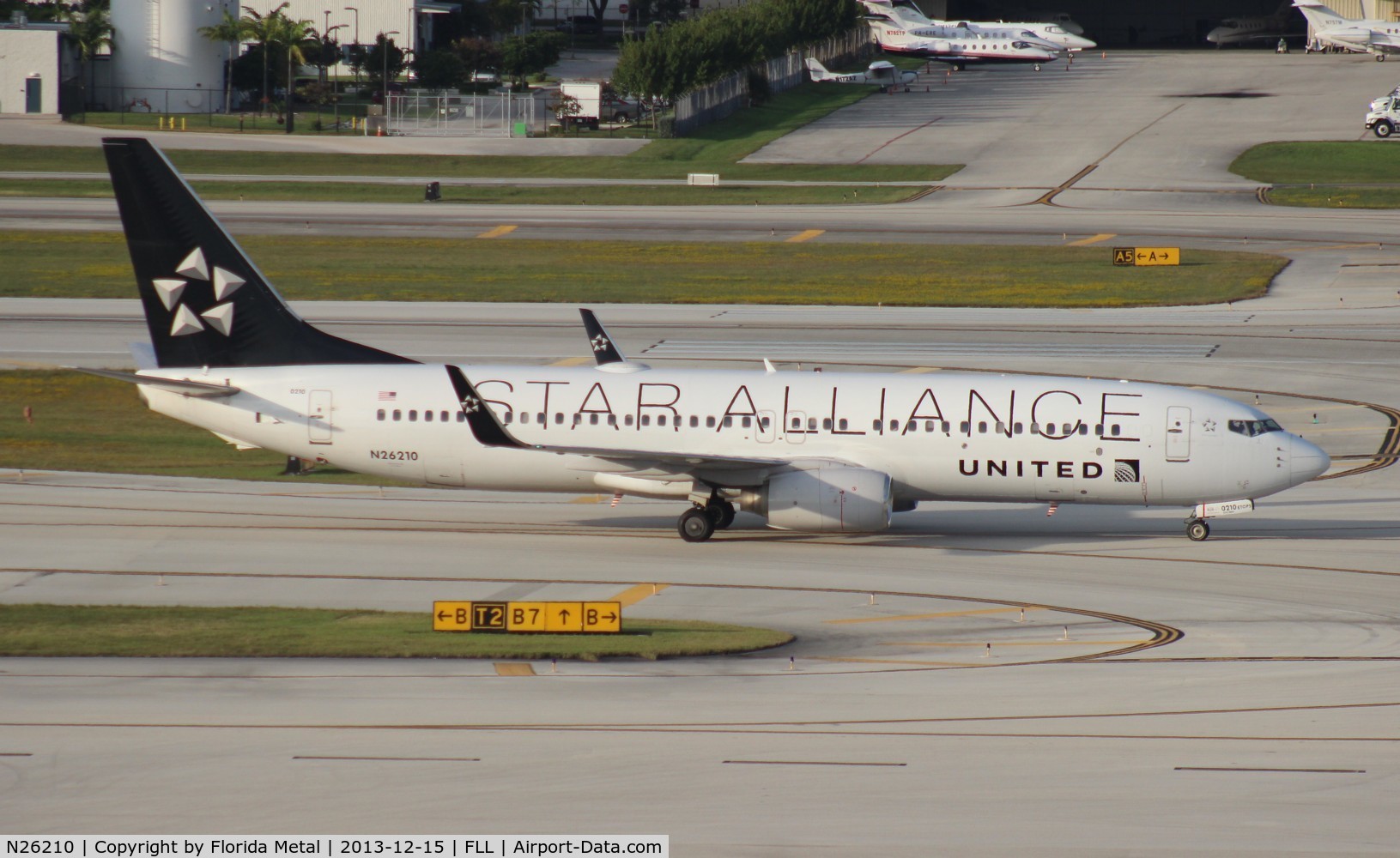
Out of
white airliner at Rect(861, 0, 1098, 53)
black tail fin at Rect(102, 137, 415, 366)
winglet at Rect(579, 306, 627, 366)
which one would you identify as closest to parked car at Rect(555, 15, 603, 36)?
white airliner at Rect(861, 0, 1098, 53)

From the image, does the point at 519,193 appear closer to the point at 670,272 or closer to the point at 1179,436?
the point at 670,272

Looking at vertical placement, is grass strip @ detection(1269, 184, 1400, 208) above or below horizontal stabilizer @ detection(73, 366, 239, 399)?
above

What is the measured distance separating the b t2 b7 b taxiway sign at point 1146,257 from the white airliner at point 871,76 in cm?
7301

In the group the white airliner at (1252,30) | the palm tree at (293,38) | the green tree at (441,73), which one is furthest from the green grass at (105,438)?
the white airliner at (1252,30)

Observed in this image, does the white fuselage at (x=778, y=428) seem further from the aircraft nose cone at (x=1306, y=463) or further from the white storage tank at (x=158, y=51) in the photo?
the white storage tank at (x=158, y=51)

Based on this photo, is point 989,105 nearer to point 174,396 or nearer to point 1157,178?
point 1157,178

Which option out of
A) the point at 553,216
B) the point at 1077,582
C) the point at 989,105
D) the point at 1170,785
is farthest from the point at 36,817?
the point at 989,105

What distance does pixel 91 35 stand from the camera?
12262 centimetres

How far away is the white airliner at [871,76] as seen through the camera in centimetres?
14375

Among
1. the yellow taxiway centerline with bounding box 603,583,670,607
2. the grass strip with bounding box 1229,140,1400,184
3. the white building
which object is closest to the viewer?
the yellow taxiway centerline with bounding box 603,583,670,607

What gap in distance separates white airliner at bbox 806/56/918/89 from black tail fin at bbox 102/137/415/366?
114m

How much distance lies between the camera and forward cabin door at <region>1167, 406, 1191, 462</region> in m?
34.7

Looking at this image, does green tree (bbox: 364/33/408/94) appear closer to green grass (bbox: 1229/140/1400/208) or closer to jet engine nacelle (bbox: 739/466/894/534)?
green grass (bbox: 1229/140/1400/208)

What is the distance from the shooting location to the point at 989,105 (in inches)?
5103
